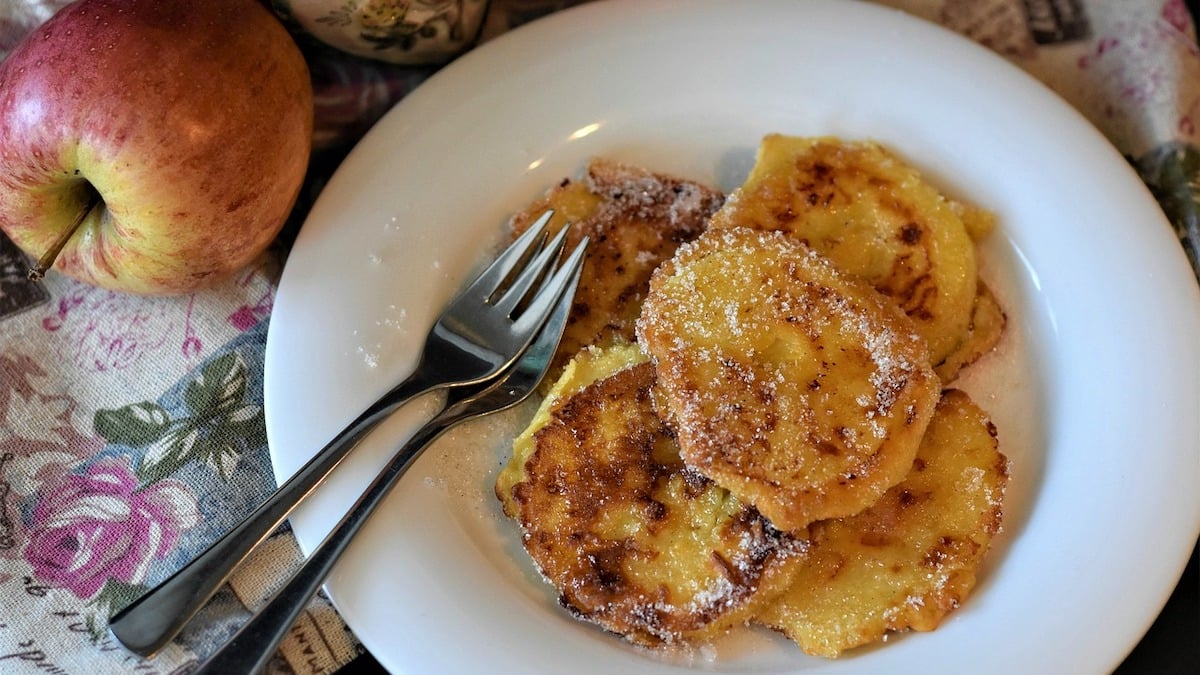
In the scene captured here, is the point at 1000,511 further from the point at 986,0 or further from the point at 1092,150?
the point at 986,0

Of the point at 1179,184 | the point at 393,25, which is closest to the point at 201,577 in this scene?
the point at 393,25

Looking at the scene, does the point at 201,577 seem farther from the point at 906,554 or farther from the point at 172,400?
the point at 906,554

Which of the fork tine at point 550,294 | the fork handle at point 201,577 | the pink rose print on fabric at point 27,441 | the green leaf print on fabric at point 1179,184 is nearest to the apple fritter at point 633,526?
the fork tine at point 550,294

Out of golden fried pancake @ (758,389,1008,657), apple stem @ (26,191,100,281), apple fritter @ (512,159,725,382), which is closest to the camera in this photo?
golden fried pancake @ (758,389,1008,657)

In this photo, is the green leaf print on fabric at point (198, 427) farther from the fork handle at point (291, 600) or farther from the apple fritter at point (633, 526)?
the apple fritter at point (633, 526)

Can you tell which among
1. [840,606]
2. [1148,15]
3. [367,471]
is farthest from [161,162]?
[1148,15]

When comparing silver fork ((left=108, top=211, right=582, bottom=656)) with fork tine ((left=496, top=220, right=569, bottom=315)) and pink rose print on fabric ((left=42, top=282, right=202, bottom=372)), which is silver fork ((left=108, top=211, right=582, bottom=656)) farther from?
pink rose print on fabric ((left=42, top=282, right=202, bottom=372))

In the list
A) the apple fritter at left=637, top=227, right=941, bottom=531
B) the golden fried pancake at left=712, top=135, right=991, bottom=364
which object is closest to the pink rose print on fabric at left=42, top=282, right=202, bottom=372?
the apple fritter at left=637, top=227, right=941, bottom=531
